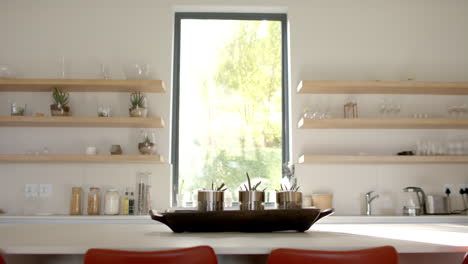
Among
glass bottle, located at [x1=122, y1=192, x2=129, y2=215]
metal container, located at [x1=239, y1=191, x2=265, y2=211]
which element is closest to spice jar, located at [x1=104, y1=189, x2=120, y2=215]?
glass bottle, located at [x1=122, y1=192, x2=129, y2=215]

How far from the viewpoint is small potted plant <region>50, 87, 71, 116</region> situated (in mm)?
4191

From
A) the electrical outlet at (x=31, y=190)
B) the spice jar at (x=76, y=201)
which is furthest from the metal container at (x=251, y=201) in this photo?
the electrical outlet at (x=31, y=190)

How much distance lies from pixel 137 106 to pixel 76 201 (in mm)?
1020

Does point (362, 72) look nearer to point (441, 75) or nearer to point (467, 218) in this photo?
point (441, 75)

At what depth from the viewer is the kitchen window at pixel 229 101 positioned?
4.57 m

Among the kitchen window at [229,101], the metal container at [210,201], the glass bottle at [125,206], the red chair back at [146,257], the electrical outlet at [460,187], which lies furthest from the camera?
the kitchen window at [229,101]

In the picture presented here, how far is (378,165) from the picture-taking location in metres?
4.43

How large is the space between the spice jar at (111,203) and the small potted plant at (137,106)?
0.74m

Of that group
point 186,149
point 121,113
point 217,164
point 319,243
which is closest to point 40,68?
point 121,113

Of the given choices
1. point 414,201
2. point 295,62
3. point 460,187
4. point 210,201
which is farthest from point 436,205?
point 210,201

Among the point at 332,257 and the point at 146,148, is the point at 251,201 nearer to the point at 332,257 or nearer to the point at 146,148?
the point at 332,257

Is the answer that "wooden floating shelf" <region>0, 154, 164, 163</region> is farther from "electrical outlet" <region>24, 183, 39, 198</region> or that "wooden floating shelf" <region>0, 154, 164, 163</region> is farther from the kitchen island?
the kitchen island

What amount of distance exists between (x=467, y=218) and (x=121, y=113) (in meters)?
3.27

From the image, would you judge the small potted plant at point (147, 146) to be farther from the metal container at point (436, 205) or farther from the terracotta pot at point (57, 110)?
the metal container at point (436, 205)
